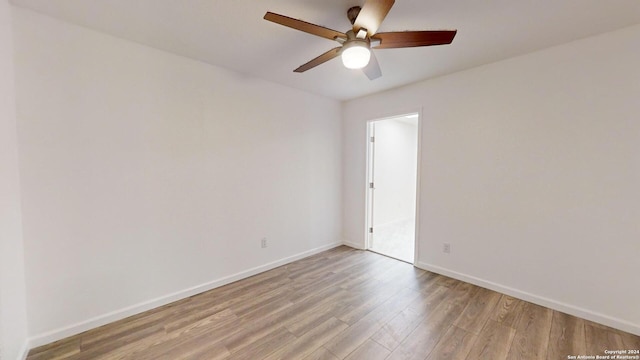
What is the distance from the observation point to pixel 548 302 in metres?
2.33

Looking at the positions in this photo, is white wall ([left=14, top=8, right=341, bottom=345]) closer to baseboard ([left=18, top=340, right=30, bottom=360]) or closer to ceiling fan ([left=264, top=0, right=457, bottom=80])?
baseboard ([left=18, top=340, right=30, bottom=360])

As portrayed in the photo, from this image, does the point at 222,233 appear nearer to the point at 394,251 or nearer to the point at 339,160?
the point at 339,160

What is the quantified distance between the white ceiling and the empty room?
0.06 ft

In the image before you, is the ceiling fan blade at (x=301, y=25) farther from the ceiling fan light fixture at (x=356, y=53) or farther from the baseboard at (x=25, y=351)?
the baseboard at (x=25, y=351)

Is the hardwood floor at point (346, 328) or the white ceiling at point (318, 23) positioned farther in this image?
the hardwood floor at point (346, 328)

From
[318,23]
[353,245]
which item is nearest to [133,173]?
[318,23]

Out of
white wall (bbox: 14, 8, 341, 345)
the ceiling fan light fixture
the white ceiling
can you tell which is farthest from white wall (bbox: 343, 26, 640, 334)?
white wall (bbox: 14, 8, 341, 345)

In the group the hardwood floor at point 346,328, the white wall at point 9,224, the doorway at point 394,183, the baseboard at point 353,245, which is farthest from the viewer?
the doorway at point 394,183

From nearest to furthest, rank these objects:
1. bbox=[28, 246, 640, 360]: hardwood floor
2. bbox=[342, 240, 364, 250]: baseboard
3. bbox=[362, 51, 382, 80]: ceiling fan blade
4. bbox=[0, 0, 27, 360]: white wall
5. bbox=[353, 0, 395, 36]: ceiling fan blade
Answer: bbox=[353, 0, 395, 36]: ceiling fan blade → bbox=[0, 0, 27, 360]: white wall → bbox=[28, 246, 640, 360]: hardwood floor → bbox=[362, 51, 382, 80]: ceiling fan blade → bbox=[342, 240, 364, 250]: baseboard

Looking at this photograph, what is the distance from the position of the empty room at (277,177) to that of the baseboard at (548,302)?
Answer: 2cm

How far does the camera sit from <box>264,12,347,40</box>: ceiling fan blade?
1412 millimetres

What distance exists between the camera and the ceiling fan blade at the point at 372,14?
52.8 inches

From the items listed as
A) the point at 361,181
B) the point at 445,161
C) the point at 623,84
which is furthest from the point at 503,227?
the point at 361,181

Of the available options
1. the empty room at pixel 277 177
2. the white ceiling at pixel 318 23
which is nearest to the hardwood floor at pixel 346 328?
the empty room at pixel 277 177
